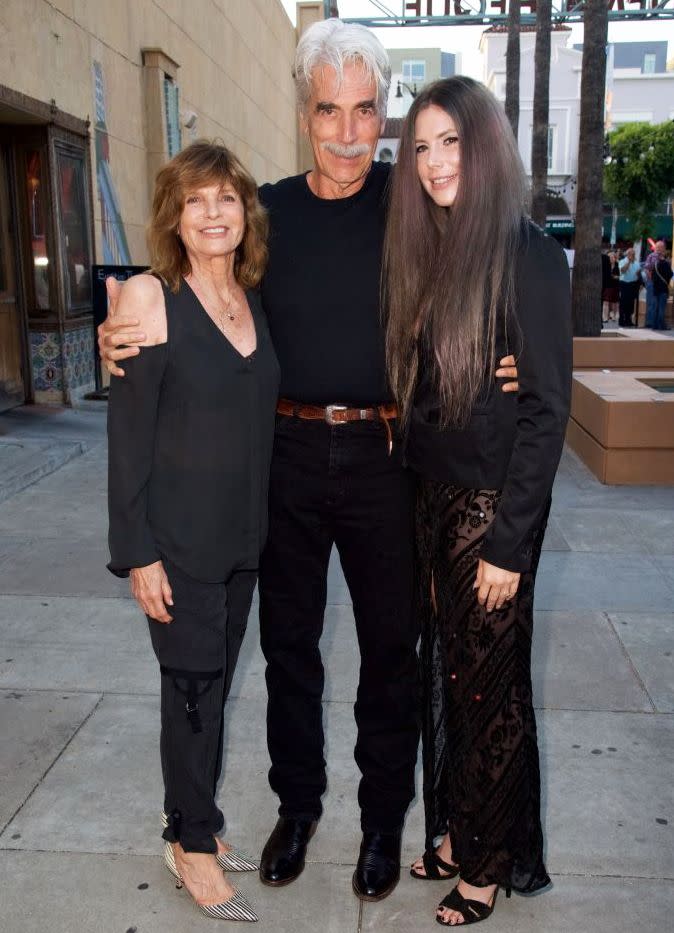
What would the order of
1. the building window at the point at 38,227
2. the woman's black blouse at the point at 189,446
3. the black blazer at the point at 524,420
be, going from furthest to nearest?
the building window at the point at 38,227 → the woman's black blouse at the point at 189,446 → the black blazer at the point at 524,420

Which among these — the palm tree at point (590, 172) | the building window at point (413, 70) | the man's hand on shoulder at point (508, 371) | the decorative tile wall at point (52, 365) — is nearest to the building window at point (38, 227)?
the decorative tile wall at point (52, 365)

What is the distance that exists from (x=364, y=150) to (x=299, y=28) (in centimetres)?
2947

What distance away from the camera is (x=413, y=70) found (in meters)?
66.4

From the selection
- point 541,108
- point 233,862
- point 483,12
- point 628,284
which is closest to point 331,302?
point 233,862

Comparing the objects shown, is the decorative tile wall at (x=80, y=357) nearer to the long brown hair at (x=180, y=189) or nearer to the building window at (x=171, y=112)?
the building window at (x=171, y=112)

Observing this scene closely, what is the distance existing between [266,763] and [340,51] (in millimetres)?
2221

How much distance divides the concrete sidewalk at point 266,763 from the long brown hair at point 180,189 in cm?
162

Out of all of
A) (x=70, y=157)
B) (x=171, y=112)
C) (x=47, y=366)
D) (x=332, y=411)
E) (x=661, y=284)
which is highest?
(x=171, y=112)

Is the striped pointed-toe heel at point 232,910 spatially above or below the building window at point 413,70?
below

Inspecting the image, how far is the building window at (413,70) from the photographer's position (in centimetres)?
6600

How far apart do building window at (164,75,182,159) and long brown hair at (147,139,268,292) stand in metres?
11.1

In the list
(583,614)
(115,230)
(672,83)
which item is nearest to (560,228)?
(672,83)

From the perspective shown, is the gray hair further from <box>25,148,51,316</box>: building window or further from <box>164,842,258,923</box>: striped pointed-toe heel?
<box>25,148,51,316</box>: building window

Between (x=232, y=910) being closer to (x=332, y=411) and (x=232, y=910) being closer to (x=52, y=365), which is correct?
(x=332, y=411)
